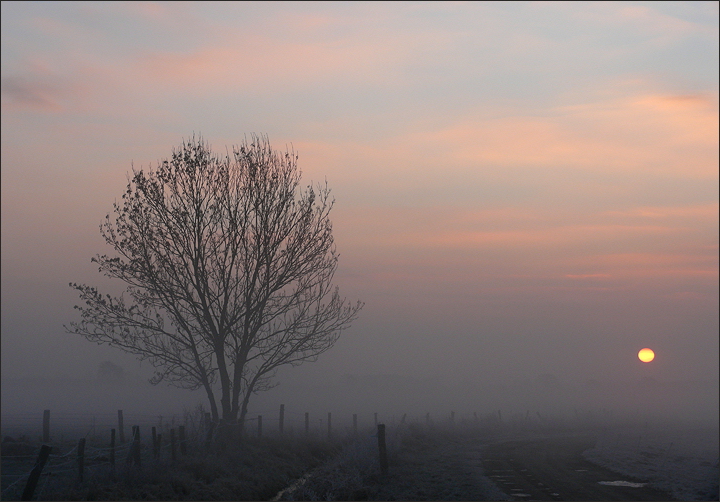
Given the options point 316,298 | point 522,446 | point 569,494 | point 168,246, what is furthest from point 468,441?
point 168,246

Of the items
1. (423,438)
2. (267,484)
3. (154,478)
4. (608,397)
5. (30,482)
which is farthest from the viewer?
(608,397)

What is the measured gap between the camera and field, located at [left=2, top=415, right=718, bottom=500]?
58.3ft

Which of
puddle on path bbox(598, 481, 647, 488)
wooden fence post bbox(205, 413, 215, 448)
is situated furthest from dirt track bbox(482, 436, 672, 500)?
wooden fence post bbox(205, 413, 215, 448)

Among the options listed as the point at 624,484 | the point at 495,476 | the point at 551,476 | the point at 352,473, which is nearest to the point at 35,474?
the point at 352,473

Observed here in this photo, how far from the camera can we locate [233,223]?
2556cm

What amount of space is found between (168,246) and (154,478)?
32.4ft

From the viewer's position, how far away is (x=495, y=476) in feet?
71.3

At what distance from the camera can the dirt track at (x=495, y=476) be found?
18281mm

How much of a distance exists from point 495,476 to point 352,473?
5084mm

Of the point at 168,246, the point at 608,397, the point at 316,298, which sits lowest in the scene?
the point at 608,397

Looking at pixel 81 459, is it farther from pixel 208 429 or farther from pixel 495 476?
pixel 495 476

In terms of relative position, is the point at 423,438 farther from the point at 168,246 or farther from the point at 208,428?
the point at 168,246

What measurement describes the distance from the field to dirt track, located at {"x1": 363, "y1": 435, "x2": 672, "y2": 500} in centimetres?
4

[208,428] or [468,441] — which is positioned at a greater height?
[208,428]
